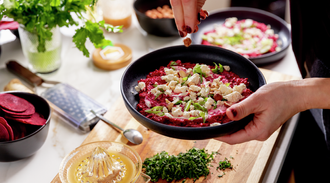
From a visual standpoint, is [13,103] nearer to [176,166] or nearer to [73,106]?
[73,106]

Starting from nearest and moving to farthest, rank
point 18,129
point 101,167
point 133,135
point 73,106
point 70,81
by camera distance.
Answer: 1. point 101,167
2. point 18,129
3. point 133,135
4. point 73,106
5. point 70,81

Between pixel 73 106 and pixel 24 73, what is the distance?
0.44m

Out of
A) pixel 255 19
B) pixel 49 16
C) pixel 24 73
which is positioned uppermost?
pixel 49 16

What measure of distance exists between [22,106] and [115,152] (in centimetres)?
45

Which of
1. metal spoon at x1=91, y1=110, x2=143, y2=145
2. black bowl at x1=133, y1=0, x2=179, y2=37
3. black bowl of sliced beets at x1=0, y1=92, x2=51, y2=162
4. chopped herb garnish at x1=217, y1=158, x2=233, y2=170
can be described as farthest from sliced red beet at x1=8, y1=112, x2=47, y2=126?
black bowl at x1=133, y1=0, x2=179, y2=37

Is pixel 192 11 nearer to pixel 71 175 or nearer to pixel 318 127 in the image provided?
pixel 71 175

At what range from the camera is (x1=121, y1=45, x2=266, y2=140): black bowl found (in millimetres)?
1035

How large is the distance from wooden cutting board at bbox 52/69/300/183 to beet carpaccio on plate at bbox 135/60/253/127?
24cm

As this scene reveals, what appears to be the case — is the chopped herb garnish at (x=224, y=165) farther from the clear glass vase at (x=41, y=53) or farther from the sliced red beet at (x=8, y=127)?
the clear glass vase at (x=41, y=53)

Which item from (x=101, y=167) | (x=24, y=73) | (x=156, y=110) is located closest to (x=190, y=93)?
(x=156, y=110)

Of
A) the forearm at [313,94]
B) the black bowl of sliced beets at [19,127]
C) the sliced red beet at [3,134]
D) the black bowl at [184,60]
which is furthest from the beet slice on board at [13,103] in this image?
the forearm at [313,94]

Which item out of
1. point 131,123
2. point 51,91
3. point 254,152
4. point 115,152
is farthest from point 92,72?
point 254,152

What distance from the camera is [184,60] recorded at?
4.69ft

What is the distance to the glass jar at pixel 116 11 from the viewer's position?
211 centimetres
